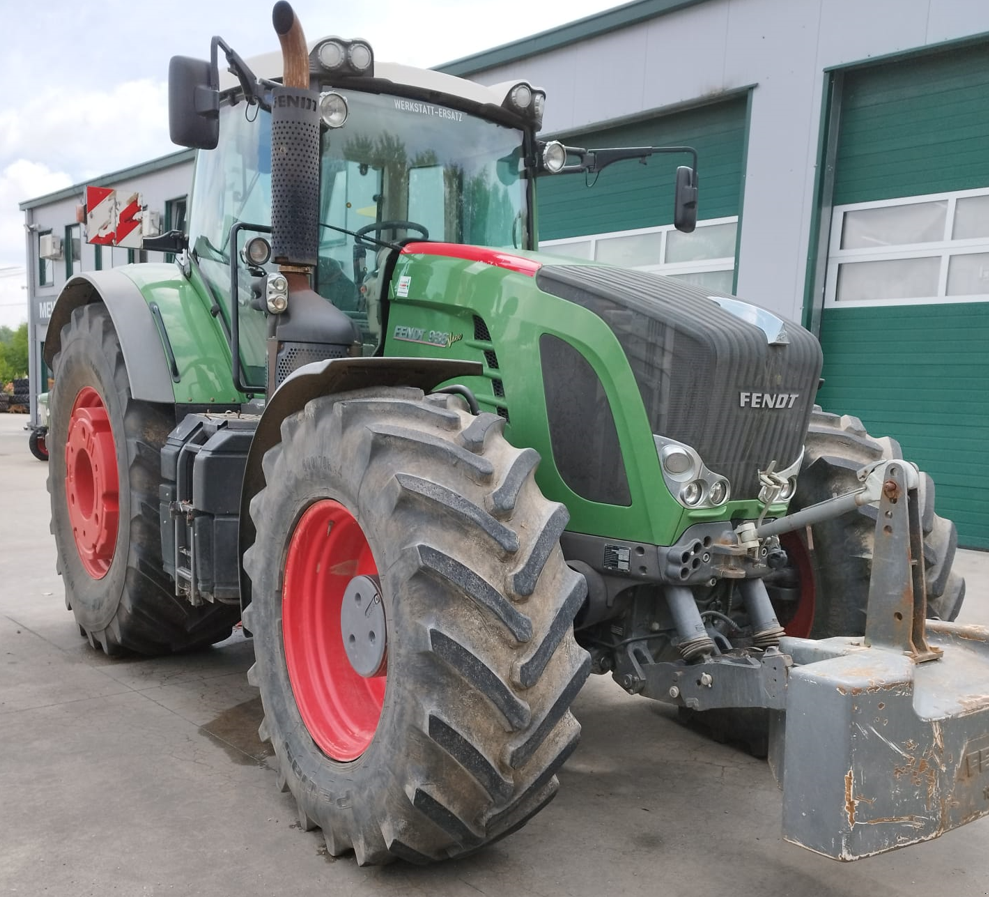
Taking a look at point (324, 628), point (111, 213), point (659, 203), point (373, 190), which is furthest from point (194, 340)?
point (659, 203)

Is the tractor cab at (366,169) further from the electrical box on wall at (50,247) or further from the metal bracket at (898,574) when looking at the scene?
the electrical box on wall at (50,247)

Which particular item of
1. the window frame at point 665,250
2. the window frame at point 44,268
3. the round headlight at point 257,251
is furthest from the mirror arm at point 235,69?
the window frame at point 44,268

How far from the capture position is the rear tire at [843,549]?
3408 millimetres

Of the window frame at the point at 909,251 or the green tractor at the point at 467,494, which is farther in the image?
the window frame at the point at 909,251

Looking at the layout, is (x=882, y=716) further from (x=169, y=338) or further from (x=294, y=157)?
(x=169, y=338)

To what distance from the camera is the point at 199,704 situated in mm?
4016

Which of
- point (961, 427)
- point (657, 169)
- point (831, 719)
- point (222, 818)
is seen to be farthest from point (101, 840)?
point (657, 169)

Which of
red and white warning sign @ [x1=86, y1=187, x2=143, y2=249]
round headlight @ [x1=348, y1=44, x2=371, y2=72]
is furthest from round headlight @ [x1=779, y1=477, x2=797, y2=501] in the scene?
red and white warning sign @ [x1=86, y1=187, x2=143, y2=249]

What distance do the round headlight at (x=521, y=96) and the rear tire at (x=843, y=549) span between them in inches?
70.8

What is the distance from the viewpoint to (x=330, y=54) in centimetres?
351

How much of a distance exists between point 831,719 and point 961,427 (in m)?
7.07

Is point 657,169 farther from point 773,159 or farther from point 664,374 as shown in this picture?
point 664,374

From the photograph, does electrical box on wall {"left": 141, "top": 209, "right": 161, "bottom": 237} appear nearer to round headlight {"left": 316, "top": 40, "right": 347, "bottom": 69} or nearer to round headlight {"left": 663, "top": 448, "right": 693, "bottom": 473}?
round headlight {"left": 316, "top": 40, "right": 347, "bottom": 69}

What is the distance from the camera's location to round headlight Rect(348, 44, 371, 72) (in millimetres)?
3533
